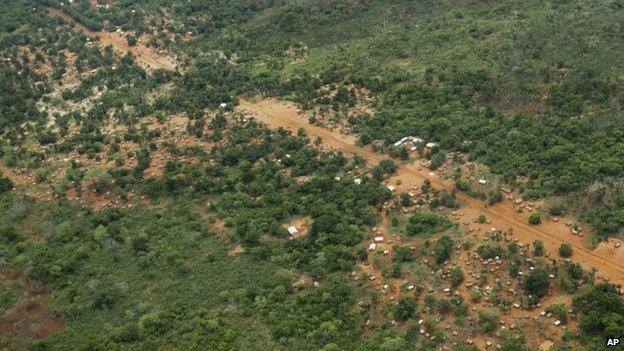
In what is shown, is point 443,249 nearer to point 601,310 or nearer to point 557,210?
point 557,210

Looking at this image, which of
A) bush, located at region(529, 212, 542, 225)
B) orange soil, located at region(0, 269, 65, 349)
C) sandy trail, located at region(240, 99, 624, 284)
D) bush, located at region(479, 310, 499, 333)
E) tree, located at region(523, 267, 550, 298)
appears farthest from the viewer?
bush, located at region(529, 212, 542, 225)

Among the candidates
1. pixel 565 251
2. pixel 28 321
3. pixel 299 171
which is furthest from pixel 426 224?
pixel 28 321

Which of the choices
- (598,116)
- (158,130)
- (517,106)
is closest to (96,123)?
(158,130)

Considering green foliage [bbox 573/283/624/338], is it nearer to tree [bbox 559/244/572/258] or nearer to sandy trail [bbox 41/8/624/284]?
sandy trail [bbox 41/8/624/284]

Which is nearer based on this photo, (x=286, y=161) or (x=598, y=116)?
(x=598, y=116)

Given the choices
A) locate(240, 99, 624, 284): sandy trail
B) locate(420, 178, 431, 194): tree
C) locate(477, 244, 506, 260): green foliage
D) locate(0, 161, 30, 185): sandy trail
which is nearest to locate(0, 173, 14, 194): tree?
locate(0, 161, 30, 185): sandy trail

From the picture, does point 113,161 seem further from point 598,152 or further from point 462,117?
point 598,152
